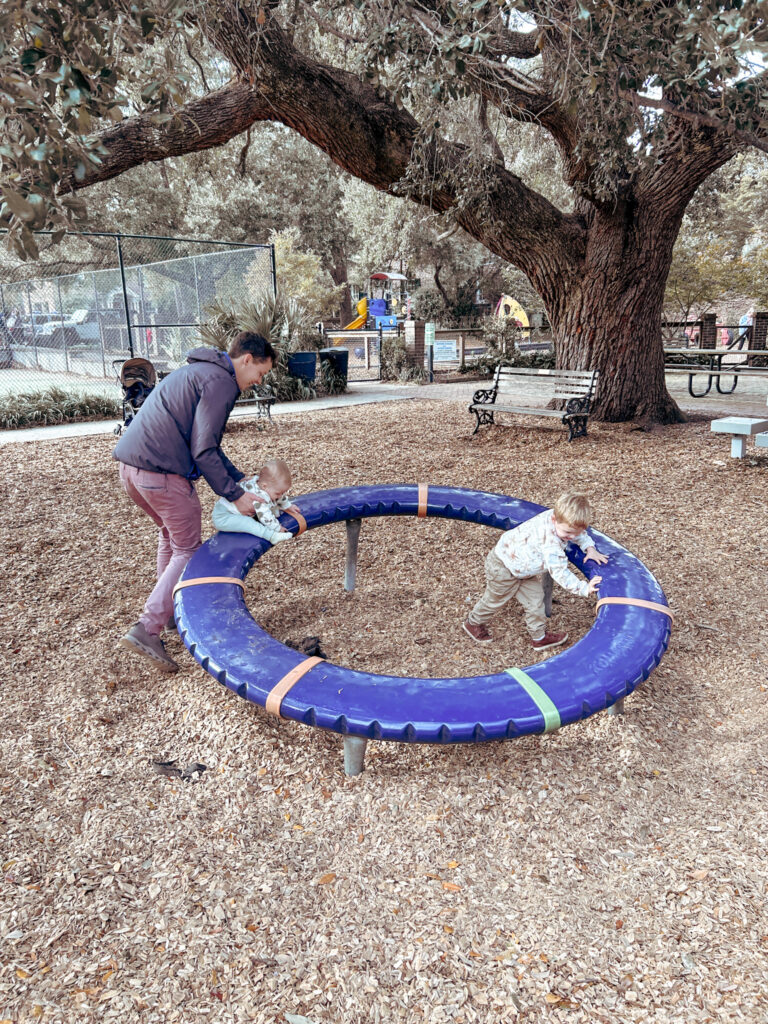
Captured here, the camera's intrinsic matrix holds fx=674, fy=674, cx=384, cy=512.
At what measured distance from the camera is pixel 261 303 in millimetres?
10562

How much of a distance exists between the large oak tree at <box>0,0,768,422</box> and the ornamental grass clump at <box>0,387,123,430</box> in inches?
161

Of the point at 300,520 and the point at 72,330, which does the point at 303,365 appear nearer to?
the point at 72,330

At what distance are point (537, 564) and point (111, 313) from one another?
42.0 feet

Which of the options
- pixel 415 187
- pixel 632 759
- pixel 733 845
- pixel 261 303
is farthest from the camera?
pixel 261 303

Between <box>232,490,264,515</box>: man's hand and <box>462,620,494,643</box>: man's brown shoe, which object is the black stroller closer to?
<box>232,490,264,515</box>: man's hand

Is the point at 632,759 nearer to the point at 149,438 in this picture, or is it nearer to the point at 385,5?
the point at 149,438

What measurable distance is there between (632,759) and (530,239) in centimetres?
740

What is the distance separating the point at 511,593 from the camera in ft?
10.3

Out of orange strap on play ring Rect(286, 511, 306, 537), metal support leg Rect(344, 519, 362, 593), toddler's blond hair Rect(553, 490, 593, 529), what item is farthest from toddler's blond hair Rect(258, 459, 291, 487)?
toddler's blond hair Rect(553, 490, 593, 529)

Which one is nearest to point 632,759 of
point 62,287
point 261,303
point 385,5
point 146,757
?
point 146,757

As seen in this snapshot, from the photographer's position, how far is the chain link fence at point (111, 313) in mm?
11445

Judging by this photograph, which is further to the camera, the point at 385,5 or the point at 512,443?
the point at 512,443

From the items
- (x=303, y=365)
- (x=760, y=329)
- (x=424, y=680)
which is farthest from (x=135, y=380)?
(x=760, y=329)

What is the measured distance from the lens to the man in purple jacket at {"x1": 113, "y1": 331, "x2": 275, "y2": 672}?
9.29ft
